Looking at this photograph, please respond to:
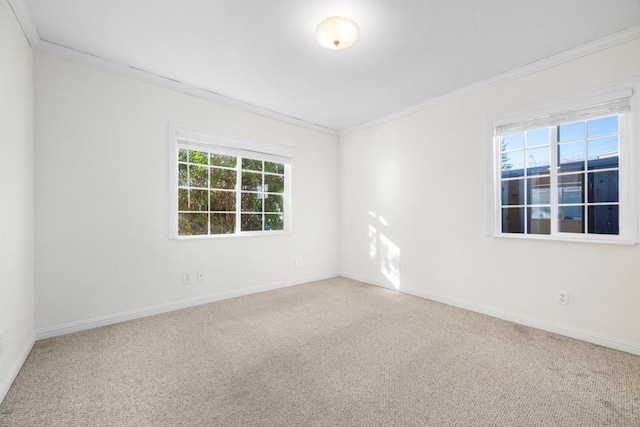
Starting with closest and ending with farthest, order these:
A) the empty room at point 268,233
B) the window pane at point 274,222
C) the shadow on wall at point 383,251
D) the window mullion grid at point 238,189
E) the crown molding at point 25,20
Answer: the empty room at point 268,233 → the crown molding at point 25,20 → the window mullion grid at point 238,189 → the shadow on wall at point 383,251 → the window pane at point 274,222

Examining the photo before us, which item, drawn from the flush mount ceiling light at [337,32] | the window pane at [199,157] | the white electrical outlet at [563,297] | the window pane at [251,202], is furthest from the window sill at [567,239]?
the window pane at [199,157]

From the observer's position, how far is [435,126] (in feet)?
12.1

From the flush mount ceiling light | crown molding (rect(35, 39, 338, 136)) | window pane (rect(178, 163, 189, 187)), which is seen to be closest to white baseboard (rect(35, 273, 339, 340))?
window pane (rect(178, 163, 189, 187))

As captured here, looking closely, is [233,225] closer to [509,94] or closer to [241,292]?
[241,292]

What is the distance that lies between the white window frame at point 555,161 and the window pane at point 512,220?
5 cm

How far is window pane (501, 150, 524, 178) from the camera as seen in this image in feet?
10.1

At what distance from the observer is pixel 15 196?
2.06 meters

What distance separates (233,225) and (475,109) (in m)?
3.34

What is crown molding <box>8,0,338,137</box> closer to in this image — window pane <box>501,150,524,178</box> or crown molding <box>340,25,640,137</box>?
crown molding <box>340,25,640,137</box>

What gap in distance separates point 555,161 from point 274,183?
341 cm

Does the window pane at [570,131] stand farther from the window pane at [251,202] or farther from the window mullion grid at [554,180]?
the window pane at [251,202]

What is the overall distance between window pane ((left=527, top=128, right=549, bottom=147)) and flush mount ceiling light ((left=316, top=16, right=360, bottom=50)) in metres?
2.11

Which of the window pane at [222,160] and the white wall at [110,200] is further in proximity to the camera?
the window pane at [222,160]

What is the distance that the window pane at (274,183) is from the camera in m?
4.31
